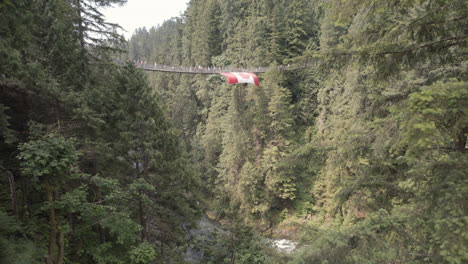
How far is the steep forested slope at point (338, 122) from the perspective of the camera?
243cm

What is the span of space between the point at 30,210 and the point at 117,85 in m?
4.00

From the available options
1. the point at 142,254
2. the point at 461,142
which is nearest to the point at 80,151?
the point at 142,254

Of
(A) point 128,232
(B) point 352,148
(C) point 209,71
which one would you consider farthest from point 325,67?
(C) point 209,71

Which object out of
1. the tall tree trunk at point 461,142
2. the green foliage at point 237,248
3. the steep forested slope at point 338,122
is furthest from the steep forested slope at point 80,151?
the tall tree trunk at point 461,142

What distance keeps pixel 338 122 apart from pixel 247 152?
276 inches

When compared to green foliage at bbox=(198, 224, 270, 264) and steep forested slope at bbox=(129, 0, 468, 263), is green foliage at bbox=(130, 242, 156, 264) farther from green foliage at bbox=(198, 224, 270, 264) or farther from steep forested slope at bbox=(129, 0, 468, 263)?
steep forested slope at bbox=(129, 0, 468, 263)

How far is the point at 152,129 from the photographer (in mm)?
7980

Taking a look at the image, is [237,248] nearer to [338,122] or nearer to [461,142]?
[461,142]

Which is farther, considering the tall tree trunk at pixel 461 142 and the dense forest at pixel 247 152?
the tall tree trunk at pixel 461 142

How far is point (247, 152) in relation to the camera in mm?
19859

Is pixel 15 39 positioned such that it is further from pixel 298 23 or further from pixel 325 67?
pixel 298 23

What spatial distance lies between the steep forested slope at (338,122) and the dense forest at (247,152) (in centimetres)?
3

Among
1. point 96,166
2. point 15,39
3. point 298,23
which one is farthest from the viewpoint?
point 298,23

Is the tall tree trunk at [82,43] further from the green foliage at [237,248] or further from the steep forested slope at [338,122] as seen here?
the green foliage at [237,248]
